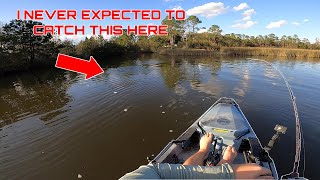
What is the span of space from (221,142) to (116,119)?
5196 millimetres

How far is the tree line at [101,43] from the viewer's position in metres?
25.8

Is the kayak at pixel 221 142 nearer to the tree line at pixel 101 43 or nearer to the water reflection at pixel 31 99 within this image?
the water reflection at pixel 31 99

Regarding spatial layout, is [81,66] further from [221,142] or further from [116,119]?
[221,142]

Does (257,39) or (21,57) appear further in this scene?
(257,39)

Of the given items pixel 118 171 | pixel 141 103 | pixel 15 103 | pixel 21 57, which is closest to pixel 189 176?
pixel 118 171

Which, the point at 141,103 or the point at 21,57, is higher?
the point at 21,57

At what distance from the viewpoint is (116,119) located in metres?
10.6

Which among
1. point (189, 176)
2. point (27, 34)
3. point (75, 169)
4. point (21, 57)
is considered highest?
point (27, 34)

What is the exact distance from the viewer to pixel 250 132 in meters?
7.15

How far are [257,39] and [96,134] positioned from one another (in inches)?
2660

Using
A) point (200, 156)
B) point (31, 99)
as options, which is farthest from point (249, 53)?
point (200, 156)

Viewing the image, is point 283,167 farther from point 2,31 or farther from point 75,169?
point 2,31

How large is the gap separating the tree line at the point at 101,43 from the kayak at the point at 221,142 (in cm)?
2199

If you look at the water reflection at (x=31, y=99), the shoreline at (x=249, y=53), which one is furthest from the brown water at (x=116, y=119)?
the shoreline at (x=249, y=53)
